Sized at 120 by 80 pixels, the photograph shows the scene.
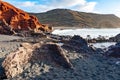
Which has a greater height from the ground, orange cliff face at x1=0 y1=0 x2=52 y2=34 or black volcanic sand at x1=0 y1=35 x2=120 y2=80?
orange cliff face at x1=0 y1=0 x2=52 y2=34

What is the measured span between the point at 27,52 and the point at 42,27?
35565mm

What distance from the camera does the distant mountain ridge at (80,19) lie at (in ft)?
519

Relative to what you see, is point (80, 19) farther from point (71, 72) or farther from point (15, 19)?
point (71, 72)

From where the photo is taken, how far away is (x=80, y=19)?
16762 centimetres

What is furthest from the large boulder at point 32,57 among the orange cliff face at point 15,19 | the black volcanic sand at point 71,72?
the orange cliff face at point 15,19

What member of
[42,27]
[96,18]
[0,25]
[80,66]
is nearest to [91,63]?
[80,66]

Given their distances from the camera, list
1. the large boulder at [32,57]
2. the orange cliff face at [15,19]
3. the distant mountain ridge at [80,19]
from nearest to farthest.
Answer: the large boulder at [32,57]
the orange cliff face at [15,19]
the distant mountain ridge at [80,19]

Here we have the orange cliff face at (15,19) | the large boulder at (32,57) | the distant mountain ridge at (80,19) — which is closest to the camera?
the large boulder at (32,57)

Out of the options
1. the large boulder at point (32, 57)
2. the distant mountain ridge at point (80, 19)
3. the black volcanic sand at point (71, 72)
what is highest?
the distant mountain ridge at point (80, 19)

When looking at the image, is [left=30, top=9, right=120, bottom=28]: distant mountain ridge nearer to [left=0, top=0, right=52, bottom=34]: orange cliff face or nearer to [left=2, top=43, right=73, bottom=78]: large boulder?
[left=0, top=0, right=52, bottom=34]: orange cliff face

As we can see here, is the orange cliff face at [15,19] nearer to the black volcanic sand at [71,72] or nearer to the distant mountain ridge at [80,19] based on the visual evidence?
the black volcanic sand at [71,72]

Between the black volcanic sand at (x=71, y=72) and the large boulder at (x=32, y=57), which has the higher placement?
the large boulder at (x=32, y=57)

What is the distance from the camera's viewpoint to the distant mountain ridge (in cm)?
15825

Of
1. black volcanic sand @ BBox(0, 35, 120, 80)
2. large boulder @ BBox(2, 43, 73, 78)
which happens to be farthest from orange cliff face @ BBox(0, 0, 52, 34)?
black volcanic sand @ BBox(0, 35, 120, 80)
